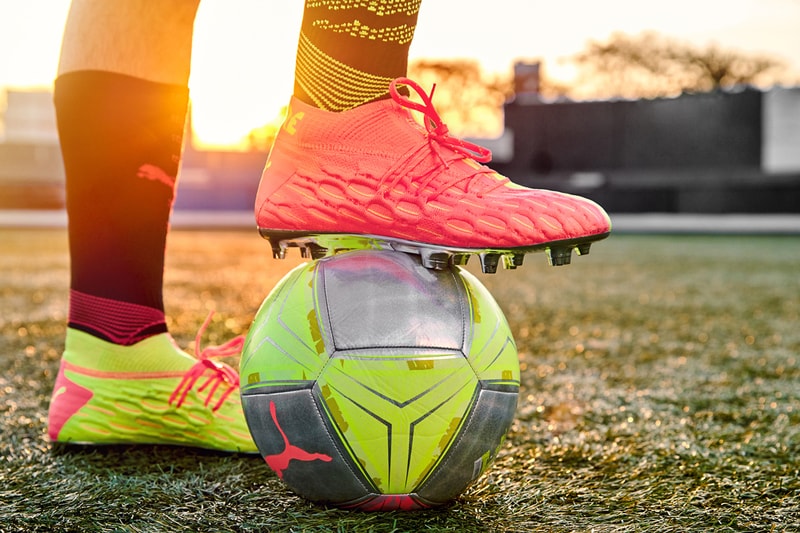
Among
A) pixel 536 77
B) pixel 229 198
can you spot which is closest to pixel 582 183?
pixel 536 77

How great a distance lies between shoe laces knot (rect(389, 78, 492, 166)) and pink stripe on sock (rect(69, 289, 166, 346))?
69cm

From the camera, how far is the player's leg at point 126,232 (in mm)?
1585

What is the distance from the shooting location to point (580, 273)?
22.3ft

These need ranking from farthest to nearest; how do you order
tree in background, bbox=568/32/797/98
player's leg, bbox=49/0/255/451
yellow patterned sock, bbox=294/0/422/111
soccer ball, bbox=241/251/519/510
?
tree in background, bbox=568/32/797/98
player's leg, bbox=49/0/255/451
yellow patterned sock, bbox=294/0/422/111
soccer ball, bbox=241/251/519/510

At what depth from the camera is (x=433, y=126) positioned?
1.48 m

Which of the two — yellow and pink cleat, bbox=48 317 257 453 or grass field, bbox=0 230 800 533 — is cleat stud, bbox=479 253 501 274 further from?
yellow and pink cleat, bbox=48 317 257 453

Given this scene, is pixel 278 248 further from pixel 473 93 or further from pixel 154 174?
pixel 473 93

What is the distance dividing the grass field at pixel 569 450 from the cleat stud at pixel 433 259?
0.41m

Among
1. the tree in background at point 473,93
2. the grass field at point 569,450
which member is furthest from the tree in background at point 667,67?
the grass field at point 569,450

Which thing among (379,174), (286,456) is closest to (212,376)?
(286,456)

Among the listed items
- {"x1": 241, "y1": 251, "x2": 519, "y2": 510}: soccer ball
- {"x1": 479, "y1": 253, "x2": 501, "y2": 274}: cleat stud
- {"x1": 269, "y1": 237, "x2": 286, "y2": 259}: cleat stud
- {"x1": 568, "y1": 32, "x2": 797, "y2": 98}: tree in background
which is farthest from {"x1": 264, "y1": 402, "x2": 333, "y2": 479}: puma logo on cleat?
{"x1": 568, "y1": 32, "x2": 797, "y2": 98}: tree in background

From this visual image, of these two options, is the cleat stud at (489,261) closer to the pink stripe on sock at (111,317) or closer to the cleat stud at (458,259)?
the cleat stud at (458,259)

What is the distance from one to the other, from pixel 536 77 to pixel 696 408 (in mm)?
24784

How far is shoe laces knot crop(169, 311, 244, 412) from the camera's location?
1.68 m
